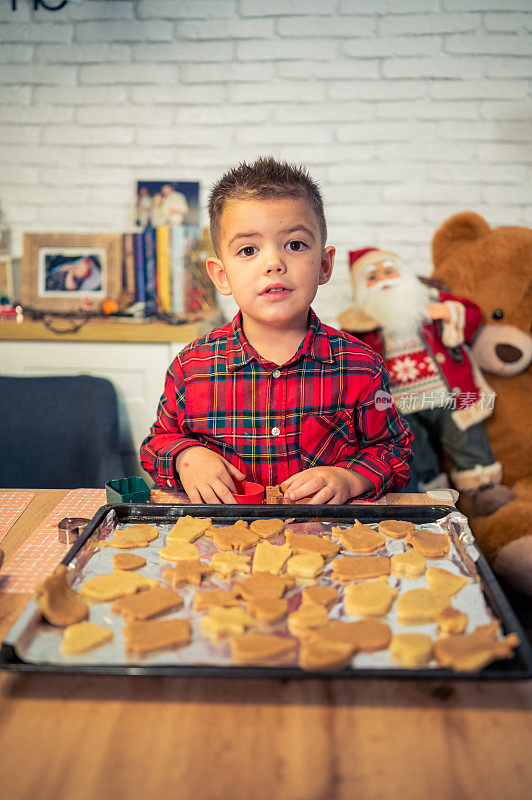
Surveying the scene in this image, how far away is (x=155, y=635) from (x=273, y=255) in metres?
0.65

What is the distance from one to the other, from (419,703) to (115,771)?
23 cm

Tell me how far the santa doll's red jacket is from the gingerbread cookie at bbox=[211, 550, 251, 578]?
1.22 meters

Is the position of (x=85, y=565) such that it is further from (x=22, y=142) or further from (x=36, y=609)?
(x=22, y=142)

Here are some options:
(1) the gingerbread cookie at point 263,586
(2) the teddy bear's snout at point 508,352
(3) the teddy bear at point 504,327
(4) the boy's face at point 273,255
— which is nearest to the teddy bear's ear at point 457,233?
(3) the teddy bear at point 504,327

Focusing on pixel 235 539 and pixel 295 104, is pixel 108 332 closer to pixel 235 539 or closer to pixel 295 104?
pixel 295 104

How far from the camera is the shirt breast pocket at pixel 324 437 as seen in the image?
1.18 metres

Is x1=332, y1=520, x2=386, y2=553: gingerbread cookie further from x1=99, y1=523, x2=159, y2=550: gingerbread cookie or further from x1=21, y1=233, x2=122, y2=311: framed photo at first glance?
x1=21, y1=233, x2=122, y2=311: framed photo

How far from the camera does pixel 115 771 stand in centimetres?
45

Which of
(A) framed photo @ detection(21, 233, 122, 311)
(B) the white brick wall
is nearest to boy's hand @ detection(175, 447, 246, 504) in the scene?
(A) framed photo @ detection(21, 233, 122, 311)

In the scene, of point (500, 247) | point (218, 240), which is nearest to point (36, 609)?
point (218, 240)

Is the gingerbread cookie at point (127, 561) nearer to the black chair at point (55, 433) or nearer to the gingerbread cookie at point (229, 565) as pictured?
the gingerbread cookie at point (229, 565)

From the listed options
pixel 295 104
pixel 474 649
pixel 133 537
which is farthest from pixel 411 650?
pixel 295 104

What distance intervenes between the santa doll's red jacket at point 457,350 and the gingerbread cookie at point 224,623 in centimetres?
133

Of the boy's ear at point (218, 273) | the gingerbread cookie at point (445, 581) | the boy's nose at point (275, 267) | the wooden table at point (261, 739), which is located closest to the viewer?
the wooden table at point (261, 739)
